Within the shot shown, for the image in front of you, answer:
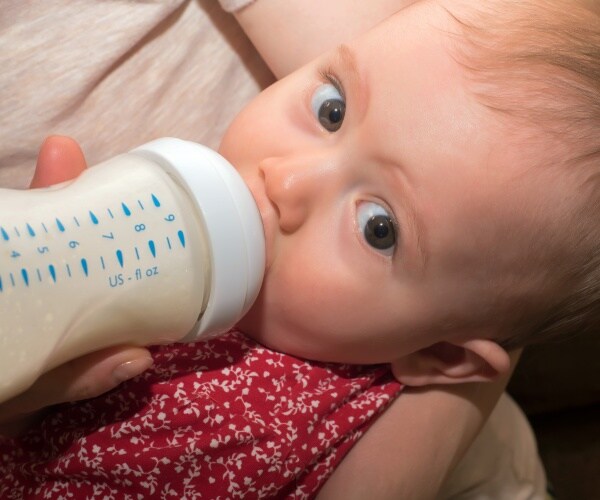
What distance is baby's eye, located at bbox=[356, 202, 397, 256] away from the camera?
2.85 feet

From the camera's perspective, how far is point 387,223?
87cm

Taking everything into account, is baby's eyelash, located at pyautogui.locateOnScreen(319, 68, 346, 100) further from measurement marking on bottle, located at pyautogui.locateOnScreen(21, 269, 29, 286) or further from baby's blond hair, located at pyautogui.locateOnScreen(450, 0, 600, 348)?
measurement marking on bottle, located at pyautogui.locateOnScreen(21, 269, 29, 286)

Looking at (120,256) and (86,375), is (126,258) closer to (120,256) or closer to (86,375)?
(120,256)

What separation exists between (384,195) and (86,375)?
1.29 ft

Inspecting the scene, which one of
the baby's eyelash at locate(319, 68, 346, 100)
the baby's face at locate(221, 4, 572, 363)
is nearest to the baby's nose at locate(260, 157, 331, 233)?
the baby's face at locate(221, 4, 572, 363)

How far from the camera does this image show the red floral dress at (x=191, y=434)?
866 millimetres

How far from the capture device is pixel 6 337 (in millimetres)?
601

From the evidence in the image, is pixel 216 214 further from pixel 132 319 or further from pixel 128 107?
pixel 128 107

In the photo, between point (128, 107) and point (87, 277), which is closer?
point (87, 277)

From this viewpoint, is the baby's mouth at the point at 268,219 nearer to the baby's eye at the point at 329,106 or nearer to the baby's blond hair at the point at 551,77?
the baby's eye at the point at 329,106

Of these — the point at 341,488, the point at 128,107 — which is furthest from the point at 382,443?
the point at 128,107

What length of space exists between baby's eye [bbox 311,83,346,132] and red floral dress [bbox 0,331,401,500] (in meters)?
0.31

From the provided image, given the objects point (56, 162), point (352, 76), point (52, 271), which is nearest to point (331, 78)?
point (352, 76)

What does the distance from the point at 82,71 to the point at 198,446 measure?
50 cm
